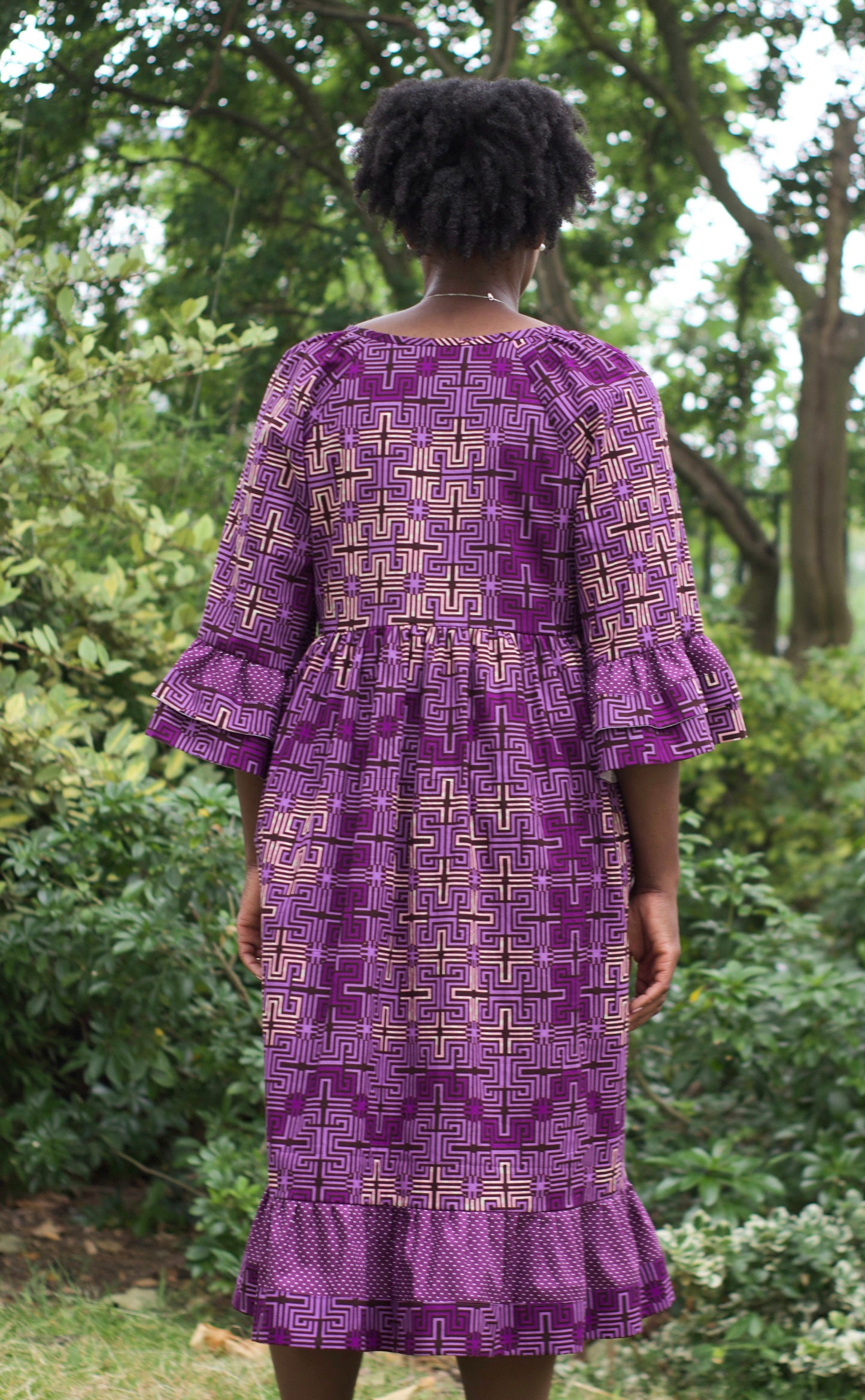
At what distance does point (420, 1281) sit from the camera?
1.54m

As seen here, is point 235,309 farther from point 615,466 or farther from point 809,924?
point 615,466

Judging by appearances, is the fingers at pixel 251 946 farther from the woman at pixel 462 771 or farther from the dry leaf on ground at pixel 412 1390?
the dry leaf on ground at pixel 412 1390

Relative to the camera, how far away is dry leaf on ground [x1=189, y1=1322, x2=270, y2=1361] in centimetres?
272

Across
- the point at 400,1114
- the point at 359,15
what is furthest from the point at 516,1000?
the point at 359,15

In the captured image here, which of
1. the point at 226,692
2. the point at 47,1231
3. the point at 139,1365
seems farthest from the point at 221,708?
the point at 47,1231

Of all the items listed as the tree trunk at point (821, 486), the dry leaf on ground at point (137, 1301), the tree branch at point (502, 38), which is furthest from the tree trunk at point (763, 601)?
the dry leaf on ground at point (137, 1301)

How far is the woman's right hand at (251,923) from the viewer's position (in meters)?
1.80

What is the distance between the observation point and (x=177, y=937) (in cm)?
302

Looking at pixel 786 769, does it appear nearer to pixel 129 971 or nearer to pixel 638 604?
pixel 129 971

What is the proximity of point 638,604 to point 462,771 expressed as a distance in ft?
0.99

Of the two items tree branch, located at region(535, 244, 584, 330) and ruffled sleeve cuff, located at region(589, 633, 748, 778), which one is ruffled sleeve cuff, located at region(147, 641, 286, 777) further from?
tree branch, located at region(535, 244, 584, 330)

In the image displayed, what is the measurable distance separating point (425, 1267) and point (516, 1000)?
0.32m

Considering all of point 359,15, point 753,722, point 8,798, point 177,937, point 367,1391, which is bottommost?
point 367,1391

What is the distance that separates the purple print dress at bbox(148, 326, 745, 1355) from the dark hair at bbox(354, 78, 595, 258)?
141 millimetres
